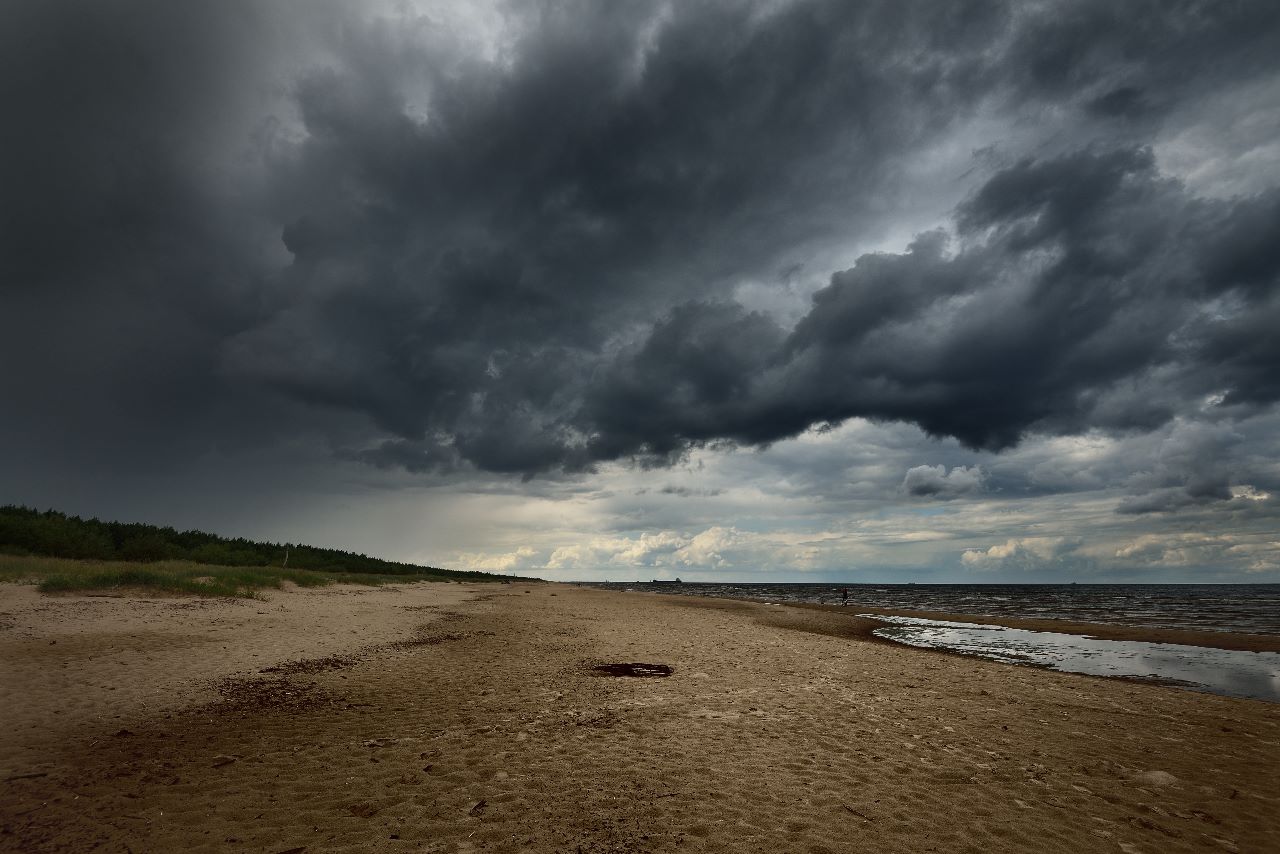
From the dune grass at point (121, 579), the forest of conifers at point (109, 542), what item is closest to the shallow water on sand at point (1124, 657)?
the dune grass at point (121, 579)

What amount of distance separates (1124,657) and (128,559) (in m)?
65.8

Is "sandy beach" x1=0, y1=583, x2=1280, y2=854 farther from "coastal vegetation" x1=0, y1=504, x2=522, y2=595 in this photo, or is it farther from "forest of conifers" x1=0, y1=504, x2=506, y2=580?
"forest of conifers" x1=0, y1=504, x2=506, y2=580

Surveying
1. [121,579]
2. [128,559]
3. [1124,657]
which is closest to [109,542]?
[128,559]

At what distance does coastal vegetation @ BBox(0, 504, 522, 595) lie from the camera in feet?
92.4

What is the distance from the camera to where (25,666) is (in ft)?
42.7

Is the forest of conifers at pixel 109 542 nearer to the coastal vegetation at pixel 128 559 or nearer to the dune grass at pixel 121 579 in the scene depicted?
the coastal vegetation at pixel 128 559

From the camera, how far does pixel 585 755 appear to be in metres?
8.84

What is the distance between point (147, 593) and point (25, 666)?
17168 millimetres

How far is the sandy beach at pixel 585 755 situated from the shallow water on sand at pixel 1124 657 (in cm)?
367

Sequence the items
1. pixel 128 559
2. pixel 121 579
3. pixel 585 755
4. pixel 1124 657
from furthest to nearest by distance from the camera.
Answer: pixel 128 559 → pixel 121 579 → pixel 1124 657 → pixel 585 755

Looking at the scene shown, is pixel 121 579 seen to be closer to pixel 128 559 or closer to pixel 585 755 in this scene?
pixel 128 559

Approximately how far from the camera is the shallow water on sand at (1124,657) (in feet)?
64.5

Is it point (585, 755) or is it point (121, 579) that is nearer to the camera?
point (585, 755)

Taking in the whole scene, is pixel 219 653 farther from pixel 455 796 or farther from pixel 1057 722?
pixel 1057 722
